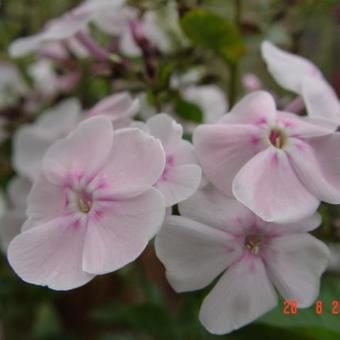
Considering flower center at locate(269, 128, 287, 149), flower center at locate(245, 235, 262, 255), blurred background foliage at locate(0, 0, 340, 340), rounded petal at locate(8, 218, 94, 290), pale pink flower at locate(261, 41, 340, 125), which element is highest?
flower center at locate(269, 128, 287, 149)

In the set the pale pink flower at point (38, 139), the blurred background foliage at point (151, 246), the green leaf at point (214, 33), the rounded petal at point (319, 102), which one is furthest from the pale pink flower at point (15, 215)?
the rounded petal at point (319, 102)

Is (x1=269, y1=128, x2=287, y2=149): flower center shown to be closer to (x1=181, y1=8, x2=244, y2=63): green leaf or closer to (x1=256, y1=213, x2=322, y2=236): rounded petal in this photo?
(x1=256, y1=213, x2=322, y2=236): rounded petal

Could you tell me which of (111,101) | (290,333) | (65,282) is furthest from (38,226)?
(290,333)

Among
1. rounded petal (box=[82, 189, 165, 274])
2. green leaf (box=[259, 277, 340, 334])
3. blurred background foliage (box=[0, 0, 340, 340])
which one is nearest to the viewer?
rounded petal (box=[82, 189, 165, 274])

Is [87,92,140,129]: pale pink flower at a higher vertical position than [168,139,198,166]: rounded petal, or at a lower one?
lower

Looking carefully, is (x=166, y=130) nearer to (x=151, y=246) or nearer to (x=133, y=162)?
(x=133, y=162)

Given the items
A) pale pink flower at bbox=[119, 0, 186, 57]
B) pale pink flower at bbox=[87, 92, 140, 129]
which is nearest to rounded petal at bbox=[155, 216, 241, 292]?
pale pink flower at bbox=[87, 92, 140, 129]
